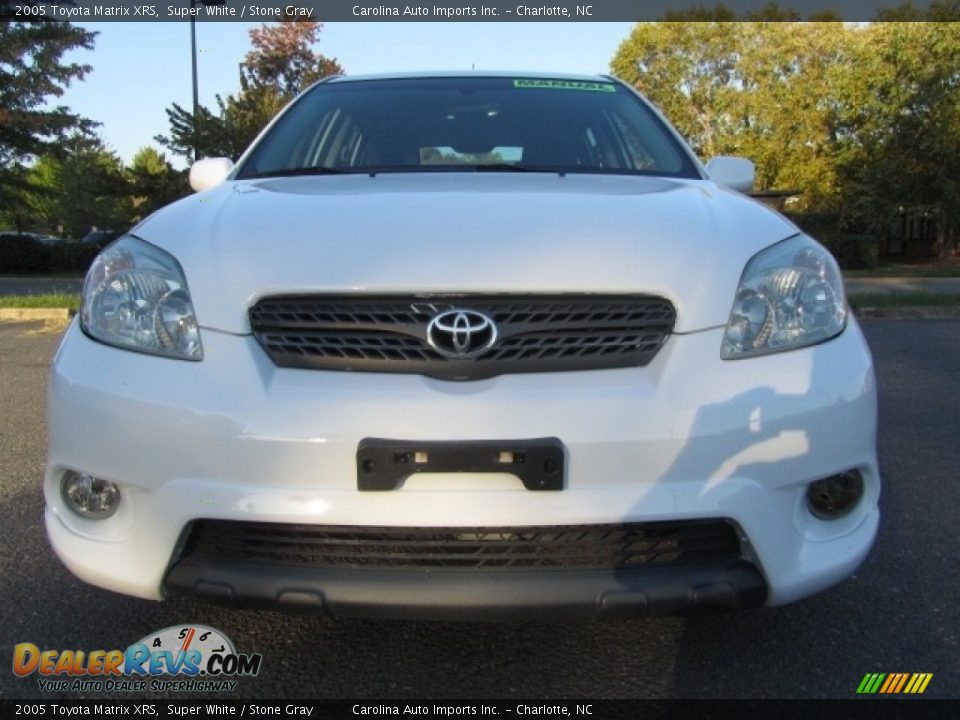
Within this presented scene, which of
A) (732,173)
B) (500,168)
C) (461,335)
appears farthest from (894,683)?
(500,168)

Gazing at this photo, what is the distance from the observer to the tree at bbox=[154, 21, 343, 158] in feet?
74.9

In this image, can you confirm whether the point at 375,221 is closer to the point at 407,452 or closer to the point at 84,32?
the point at 407,452

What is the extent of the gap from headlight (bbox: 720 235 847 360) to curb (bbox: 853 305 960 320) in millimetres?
9267

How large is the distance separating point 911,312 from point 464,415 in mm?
10476

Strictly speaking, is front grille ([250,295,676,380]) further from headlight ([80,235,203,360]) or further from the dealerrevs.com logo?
the dealerrevs.com logo

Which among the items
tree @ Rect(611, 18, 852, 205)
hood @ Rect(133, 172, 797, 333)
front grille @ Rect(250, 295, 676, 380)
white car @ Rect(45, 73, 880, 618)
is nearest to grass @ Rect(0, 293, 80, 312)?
hood @ Rect(133, 172, 797, 333)

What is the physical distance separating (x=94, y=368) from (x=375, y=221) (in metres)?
0.75

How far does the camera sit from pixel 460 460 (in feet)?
6.19

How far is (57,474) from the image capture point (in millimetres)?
2164

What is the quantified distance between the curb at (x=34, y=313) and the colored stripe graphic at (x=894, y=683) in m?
9.83

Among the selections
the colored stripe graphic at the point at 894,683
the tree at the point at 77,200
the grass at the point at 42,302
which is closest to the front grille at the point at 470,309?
the colored stripe graphic at the point at 894,683

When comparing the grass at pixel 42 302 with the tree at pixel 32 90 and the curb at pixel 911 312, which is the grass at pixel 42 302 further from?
the tree at pixel 32 90

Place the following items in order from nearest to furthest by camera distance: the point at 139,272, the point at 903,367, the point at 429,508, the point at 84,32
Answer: the point at 429,508, the point at 139,272, the point at 903,367, the point at 84,32

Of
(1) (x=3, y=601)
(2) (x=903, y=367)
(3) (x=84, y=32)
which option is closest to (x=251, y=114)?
(3) (x=84, y=32)
